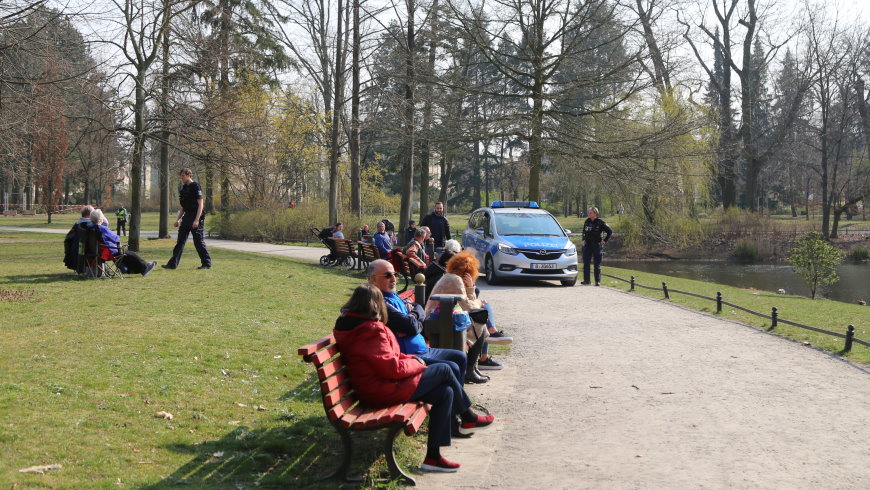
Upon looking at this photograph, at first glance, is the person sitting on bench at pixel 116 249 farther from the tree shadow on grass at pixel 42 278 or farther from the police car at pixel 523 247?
the police car at pixel 523 247

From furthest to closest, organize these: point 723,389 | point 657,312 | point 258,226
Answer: point 258,226 < point 657,312 < point 723,389

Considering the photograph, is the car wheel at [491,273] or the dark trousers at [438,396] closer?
the dark trousers at [438,396]

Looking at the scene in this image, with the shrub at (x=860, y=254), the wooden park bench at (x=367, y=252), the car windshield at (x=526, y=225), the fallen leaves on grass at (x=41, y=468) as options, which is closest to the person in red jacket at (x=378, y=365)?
the fallen leaves on grass at (x=41, y=468)

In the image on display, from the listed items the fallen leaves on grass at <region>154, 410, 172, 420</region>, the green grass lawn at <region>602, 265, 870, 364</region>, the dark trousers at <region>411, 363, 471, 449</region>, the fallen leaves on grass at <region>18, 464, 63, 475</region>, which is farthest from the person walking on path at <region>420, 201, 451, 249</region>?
the fallen leaves on grass at <region>18, 464, 63, 475</region>

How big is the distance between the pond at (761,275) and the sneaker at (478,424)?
47.2 feet

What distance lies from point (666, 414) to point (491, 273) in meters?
11.7

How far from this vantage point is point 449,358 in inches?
257

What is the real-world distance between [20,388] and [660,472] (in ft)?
16.5

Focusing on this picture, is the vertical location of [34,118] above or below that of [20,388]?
above

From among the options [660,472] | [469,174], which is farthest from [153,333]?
[469,174]

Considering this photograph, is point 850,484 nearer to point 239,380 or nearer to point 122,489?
point 122,489

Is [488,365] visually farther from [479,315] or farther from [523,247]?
[523,247]

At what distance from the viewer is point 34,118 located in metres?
16.2

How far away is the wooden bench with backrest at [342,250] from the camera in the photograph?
21.3 metres
